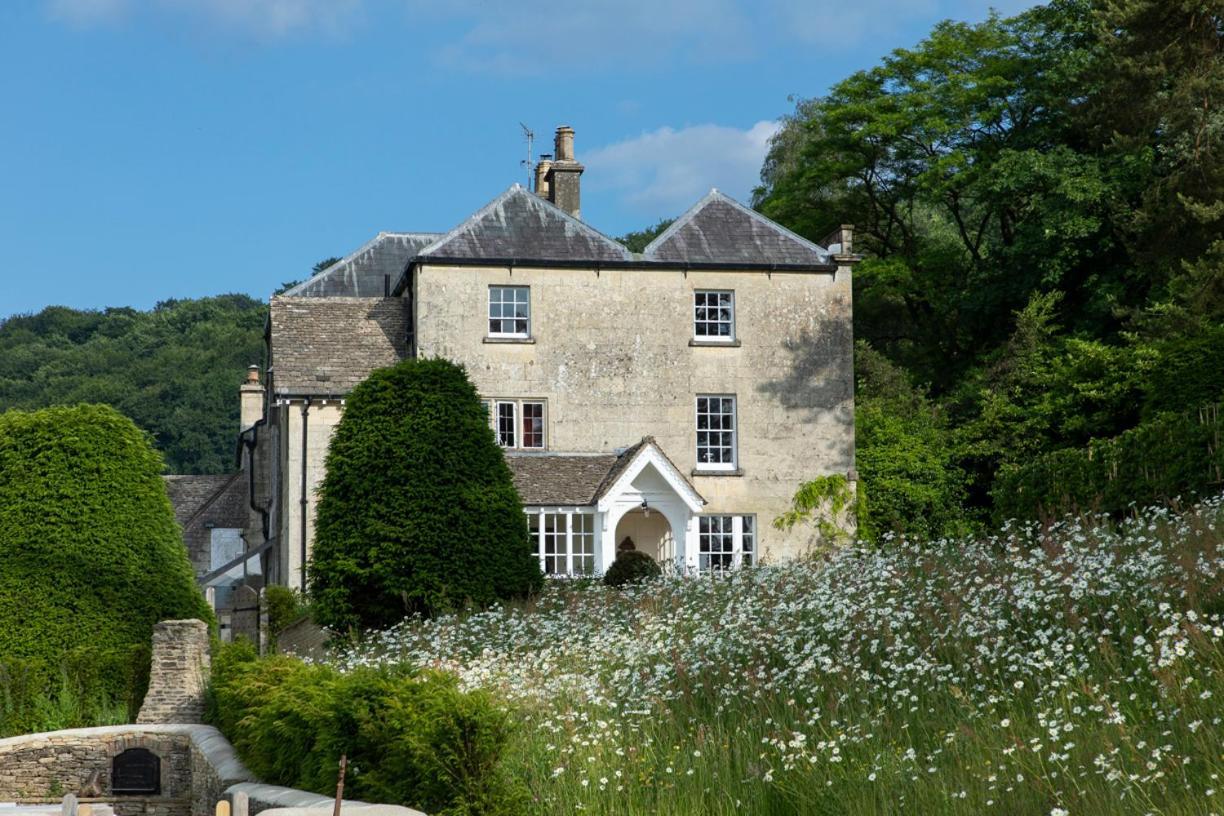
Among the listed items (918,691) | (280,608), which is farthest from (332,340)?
(918,691)

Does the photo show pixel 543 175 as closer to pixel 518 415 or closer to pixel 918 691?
pixel 518 415

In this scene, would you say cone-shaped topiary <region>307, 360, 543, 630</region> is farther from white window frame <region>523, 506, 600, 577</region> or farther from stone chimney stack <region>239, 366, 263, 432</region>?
stone chimney stack <region>239, 366, 263, 432</region>

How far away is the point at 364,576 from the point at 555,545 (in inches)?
456

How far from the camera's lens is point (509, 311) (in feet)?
110

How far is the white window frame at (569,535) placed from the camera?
31.7 meters

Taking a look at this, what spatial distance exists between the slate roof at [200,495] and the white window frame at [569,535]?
14.4 meters

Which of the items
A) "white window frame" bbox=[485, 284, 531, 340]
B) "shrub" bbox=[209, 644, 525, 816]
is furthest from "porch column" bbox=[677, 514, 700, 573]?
"shrub" bbox=[209, 644, 525, 816]

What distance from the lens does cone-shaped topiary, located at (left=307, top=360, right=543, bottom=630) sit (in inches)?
824

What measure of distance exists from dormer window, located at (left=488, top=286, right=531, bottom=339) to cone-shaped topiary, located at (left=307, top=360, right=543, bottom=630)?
38.0 ft

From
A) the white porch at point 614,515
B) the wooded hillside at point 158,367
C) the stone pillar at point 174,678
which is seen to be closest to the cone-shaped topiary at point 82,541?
the stone pillar at point 174,678

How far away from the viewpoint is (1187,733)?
8203mm

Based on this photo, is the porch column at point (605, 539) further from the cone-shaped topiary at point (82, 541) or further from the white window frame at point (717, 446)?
the cone-shaped topiary at point (82, 541)

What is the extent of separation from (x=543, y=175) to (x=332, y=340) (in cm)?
807

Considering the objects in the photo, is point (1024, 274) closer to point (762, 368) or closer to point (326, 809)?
point (762, 368)
